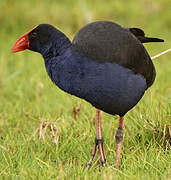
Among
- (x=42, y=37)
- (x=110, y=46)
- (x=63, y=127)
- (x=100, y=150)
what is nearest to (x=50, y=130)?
(x=63, y=127)

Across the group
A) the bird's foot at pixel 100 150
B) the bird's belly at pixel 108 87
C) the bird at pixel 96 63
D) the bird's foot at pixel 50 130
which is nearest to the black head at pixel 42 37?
the bird at pixel 96 63

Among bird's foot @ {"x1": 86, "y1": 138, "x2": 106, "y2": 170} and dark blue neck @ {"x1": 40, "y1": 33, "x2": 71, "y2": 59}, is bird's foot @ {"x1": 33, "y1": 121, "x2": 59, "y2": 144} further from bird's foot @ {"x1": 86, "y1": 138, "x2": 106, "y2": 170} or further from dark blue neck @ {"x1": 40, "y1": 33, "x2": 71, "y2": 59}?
dark blue neck @ {"x1": 40, "y1": 33, "x2": 71, "y2": 59}

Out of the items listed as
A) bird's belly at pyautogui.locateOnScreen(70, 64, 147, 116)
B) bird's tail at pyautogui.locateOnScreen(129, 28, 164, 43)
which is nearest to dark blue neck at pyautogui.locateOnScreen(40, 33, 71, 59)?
bird's belly at pyautogui.locateOnScreen(70, 64, 147, 116)

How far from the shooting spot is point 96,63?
2.87 metres

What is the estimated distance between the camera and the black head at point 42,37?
3.01m

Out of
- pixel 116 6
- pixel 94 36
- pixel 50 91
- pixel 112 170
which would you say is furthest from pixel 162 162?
pixel 116 6

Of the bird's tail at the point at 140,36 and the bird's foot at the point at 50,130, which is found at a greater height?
the bird's tail at the point at 140,36

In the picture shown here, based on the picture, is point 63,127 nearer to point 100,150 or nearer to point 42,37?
point 100,150

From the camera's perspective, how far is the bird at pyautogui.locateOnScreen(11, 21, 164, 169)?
113 inches

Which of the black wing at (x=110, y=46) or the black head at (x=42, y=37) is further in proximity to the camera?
the black head at (x=42, y=37)

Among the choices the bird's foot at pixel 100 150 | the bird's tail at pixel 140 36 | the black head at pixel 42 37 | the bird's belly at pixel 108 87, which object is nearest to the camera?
the bird's belly at pixel 108 87

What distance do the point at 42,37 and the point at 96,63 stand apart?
423mm

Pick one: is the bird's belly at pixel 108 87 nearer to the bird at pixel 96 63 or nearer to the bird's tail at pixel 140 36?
the bird at pixel 96 63

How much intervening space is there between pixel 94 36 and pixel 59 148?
38.6 inches
